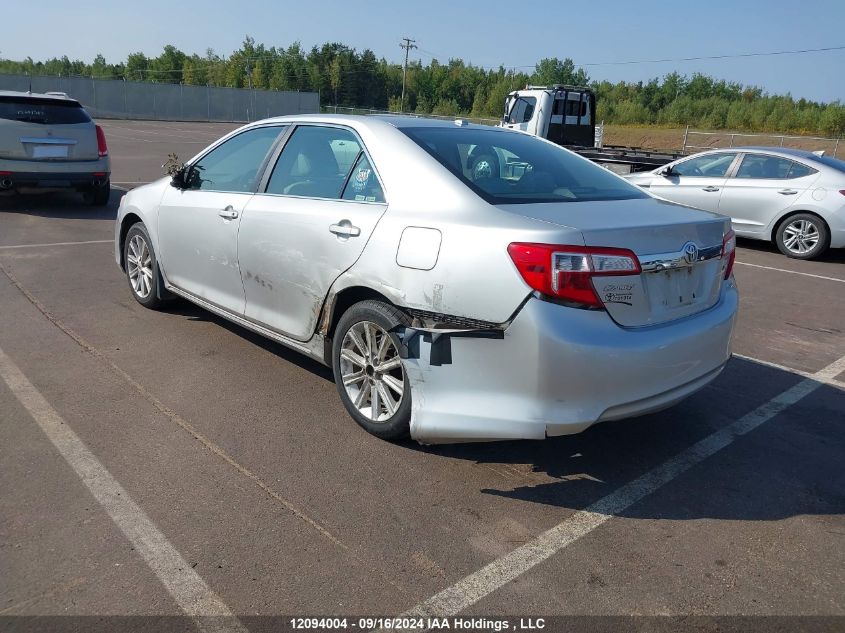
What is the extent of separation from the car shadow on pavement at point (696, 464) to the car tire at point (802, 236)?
248 inches

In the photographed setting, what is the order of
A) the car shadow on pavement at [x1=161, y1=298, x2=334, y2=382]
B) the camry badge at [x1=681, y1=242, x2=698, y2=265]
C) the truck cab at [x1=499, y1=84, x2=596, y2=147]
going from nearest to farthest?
1. the camry badge at [x1=681, y1=242, x2=698, y2=265]
2. the car shadow on pavement at [x1=161, y1=298, x2=334, y2=382]
3. the truck cab at [x1=499, y1=84, x2=596, y2=147]

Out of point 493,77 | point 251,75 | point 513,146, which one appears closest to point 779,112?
point 493,77

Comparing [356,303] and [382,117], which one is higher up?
[382,117]

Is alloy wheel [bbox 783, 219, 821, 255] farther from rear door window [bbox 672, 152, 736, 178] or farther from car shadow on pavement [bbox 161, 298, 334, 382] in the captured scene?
car shadow on pavement [bbox 161, 298, 334, 382]

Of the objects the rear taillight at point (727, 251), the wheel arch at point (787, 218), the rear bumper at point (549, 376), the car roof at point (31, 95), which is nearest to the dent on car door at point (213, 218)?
the rear bumper at point (549, 376)

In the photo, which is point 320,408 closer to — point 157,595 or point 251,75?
point 157,595

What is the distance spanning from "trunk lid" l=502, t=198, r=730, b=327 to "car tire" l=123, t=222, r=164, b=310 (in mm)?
3494

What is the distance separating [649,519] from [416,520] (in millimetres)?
1048

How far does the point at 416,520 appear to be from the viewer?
311 centimetres

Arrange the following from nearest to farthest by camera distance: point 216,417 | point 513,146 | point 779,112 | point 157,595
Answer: point 157,595
point 216,417
point 513,146
point 779,112

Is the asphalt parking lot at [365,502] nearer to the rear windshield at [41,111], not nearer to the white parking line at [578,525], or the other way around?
the white parking line at [578,525]

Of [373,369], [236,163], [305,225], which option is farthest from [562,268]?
[236,163]

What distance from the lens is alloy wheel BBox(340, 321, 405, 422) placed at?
365 centimetres

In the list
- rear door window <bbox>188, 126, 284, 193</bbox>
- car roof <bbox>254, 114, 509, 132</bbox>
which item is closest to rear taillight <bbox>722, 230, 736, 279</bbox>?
car roof <bbox>254, 114, 509, 132</bbox>
